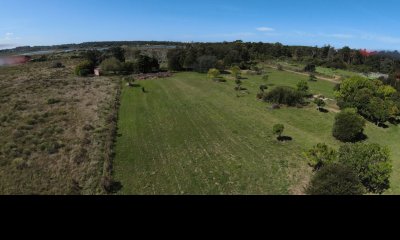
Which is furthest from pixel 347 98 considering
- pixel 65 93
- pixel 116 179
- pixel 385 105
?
pixel 65 93

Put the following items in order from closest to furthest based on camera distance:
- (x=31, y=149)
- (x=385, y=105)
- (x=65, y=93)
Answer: (x=31, y=149), (x=385, y=105), (x=65, y=93)

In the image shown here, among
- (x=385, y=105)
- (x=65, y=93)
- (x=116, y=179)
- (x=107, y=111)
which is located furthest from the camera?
(x=65, y=93)

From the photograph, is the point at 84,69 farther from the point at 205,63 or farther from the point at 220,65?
the point at 220,65

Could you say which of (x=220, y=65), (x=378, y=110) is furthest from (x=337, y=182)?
(x=220, y=65)

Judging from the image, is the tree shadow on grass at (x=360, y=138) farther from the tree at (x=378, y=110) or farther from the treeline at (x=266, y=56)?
the treeline at (x=266, y=56)

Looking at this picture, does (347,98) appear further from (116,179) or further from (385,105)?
(116,179)
